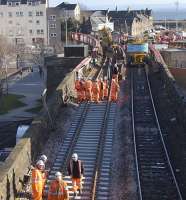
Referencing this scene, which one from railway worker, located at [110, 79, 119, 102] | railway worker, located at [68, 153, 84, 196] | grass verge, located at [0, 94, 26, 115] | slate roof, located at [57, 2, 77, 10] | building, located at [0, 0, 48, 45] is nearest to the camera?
railway worker, located at [68, 153, 84, 196]

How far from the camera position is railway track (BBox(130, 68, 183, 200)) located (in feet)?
44.4

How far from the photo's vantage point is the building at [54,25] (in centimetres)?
8688

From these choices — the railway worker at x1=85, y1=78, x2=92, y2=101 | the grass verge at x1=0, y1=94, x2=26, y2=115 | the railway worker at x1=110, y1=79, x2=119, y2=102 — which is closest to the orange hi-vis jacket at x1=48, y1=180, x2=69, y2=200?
the railway worker at x1=85, y1=78, x2=92, y2=101

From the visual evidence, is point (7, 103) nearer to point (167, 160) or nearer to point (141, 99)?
point (141, 99)

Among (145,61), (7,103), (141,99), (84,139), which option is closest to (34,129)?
(84,139)

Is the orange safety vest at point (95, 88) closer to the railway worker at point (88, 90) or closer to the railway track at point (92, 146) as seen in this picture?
the railway worker at point (88, 90)

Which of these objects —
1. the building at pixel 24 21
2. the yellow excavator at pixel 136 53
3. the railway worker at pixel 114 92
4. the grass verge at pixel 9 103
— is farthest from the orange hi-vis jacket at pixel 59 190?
the building at pixel 24 21

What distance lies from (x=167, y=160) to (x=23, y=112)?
2404 centimetres

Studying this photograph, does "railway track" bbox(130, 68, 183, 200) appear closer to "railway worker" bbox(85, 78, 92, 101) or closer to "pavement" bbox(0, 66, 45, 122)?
"railway worker" bbox(85, 78, 92, 101)

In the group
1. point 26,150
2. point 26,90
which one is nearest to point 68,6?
point 26,90

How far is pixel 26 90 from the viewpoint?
4938 centimetres

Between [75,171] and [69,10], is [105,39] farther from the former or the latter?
[69,10]

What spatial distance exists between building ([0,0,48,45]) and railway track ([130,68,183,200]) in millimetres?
67571

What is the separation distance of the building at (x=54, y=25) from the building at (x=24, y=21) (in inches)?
40.6
